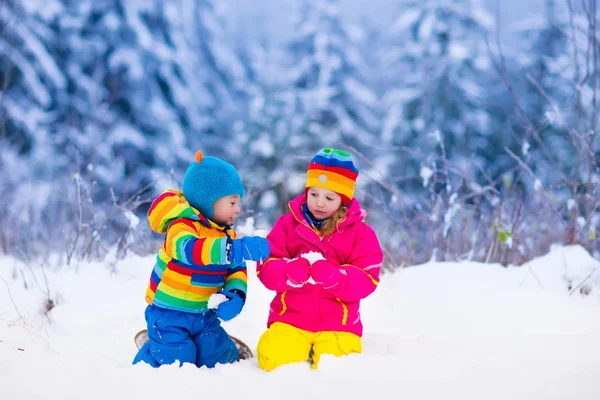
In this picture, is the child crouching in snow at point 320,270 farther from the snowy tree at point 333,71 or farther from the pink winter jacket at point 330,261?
the snowy tree at point 333,71

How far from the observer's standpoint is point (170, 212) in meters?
2.31

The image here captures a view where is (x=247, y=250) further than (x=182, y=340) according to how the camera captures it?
No

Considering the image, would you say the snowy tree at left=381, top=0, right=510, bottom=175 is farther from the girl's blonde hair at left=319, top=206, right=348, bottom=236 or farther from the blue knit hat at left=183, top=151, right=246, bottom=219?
Result: the blue knit hat at left=183, top=151, right=246, bottom=219

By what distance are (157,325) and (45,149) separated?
9.30 metres

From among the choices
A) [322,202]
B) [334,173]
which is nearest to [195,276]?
[322,202]

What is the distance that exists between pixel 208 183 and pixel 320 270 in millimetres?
623

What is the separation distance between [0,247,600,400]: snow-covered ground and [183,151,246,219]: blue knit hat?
0.71 m

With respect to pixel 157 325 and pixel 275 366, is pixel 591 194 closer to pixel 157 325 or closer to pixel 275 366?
pixel 275 366

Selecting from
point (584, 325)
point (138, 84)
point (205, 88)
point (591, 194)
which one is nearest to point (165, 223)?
point (584, 325)

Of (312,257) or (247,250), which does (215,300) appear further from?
(312,257)

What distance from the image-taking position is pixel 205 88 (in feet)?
48.1

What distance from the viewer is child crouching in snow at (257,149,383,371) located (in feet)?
7.71

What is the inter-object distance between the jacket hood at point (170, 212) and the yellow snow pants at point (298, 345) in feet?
1.94

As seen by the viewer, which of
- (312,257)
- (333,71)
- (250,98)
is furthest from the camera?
(250,98)
